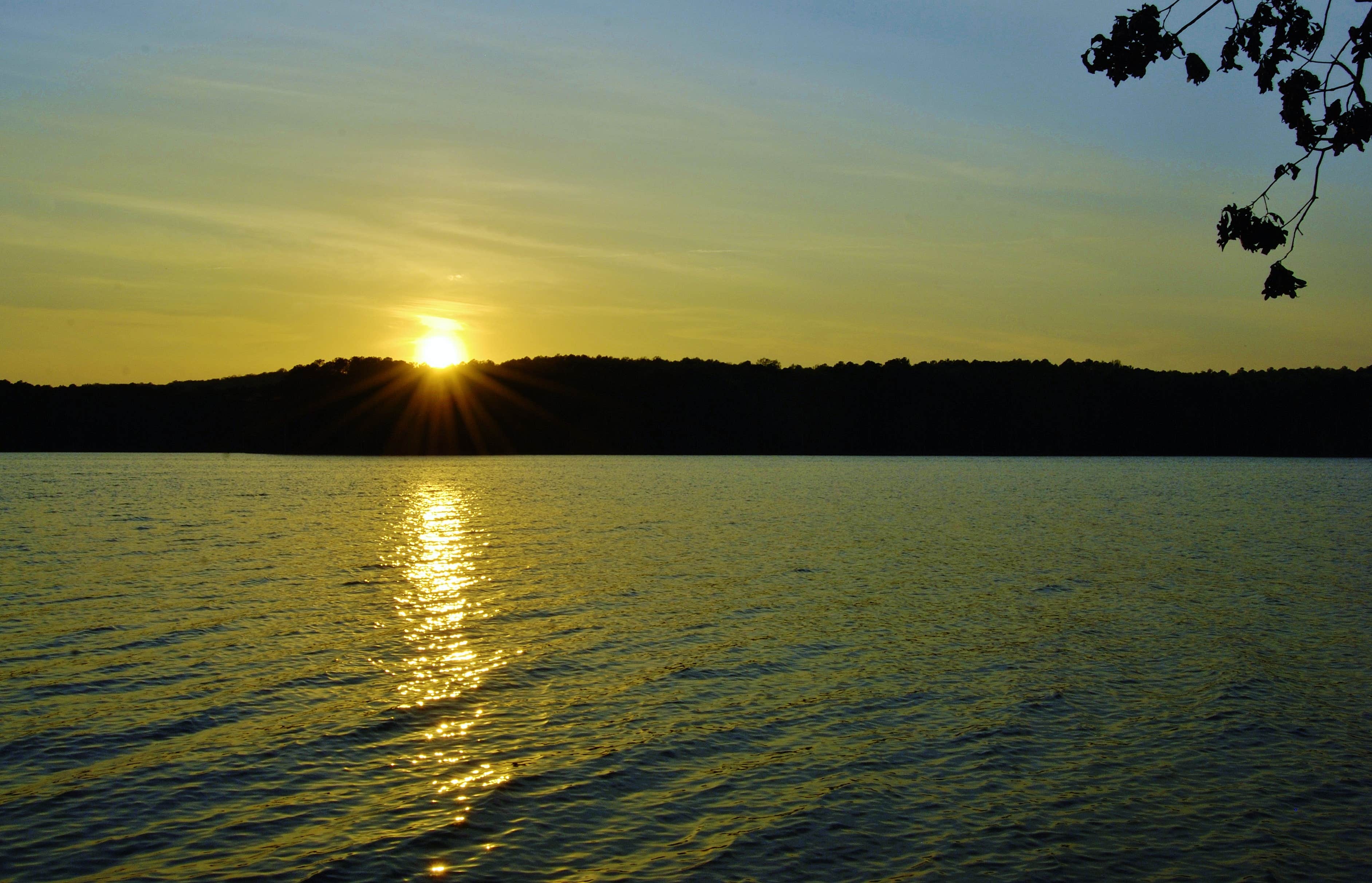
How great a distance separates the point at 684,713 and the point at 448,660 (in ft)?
20.4

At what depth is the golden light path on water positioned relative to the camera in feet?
42.6

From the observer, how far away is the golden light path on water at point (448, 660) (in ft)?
42.6

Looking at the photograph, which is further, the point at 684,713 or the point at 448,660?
the point at 448,660

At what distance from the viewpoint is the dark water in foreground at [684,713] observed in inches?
417

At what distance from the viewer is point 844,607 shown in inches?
1008

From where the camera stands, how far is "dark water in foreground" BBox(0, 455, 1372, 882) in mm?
10602

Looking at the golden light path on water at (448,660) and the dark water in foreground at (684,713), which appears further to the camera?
the golden light path on water at (448,660)

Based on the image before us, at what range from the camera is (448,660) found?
19703 mm

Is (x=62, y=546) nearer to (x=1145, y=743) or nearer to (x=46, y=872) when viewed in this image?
(x=46, y=872)

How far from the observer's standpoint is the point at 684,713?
614 inches

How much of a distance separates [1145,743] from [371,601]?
1959cm

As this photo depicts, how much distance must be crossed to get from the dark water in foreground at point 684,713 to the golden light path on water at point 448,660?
0.33 ft

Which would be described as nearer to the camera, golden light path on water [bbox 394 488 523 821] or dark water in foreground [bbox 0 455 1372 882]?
dark water in foreground [bbox 0 455 1372 882]

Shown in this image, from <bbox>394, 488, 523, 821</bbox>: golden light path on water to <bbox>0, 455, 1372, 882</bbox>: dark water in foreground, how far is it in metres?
0.10
